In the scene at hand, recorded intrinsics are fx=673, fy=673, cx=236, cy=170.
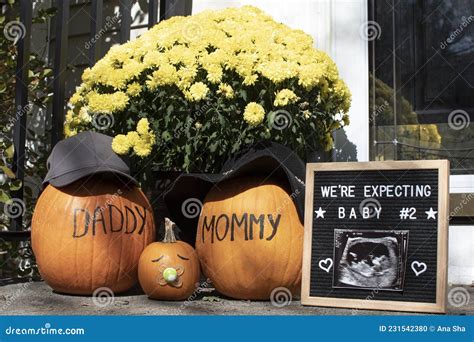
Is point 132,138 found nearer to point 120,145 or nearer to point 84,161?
point 120,145

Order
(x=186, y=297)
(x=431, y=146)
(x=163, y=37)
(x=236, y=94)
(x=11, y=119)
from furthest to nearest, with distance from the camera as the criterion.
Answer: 1. (x=11, y=119)
2. (x=431, y=146)
3. (x=163, y=37)
4. (x=236, y=94)
5. (x=186, y=297)

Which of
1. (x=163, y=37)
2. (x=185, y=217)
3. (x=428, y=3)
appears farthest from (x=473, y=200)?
(x=163, y=37)

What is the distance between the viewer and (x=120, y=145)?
9.04 ft

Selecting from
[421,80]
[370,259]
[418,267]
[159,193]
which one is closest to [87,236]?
[159,193]

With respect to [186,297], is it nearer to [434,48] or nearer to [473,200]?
[473,200]

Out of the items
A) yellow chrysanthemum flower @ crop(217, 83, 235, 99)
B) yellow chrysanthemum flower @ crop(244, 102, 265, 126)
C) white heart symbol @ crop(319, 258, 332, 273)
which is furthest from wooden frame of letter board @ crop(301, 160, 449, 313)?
yellow chrysanthemum flower @ crop(217, 83, 235, 99)

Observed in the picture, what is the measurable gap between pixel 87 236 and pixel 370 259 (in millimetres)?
1085

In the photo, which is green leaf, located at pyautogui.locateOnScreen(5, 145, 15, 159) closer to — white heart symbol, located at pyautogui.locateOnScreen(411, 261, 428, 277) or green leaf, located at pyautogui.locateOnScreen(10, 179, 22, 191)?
green leaf, located at pyautogui.locateOnScreen(10, 179, 22, 191)

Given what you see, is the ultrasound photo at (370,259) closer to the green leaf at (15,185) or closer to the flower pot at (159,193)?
the flower pot at (159,193)

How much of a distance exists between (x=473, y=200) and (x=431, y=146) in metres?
0.37

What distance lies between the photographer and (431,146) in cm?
333

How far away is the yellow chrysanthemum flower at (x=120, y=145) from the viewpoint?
2.75 m

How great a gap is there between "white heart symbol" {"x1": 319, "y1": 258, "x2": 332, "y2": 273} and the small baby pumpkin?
1.62 ft

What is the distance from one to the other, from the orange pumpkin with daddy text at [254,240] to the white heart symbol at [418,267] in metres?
0.44
